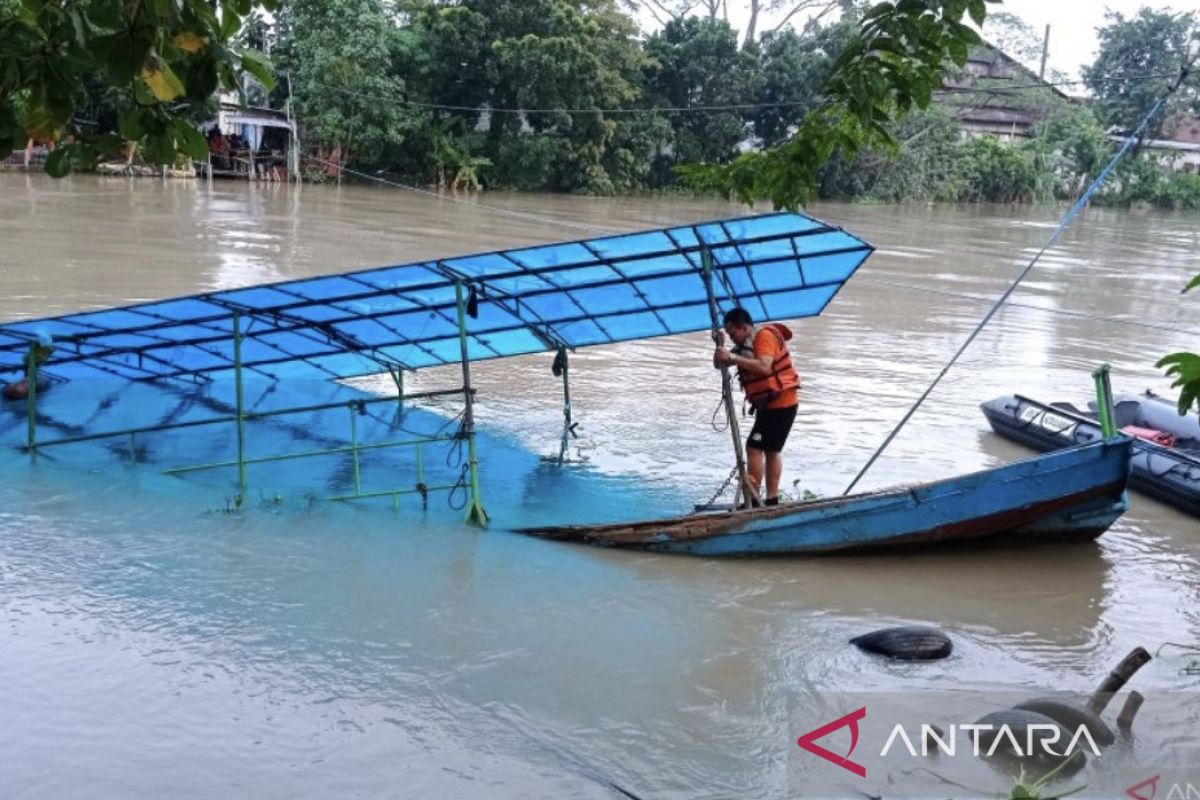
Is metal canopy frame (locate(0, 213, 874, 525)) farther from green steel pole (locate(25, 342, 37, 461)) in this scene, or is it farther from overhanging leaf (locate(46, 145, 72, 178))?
overhanging leaf (locate(46, 145, 72, 178))

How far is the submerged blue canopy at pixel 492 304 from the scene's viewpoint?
7.19 meters

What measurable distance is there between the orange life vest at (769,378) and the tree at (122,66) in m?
5.30

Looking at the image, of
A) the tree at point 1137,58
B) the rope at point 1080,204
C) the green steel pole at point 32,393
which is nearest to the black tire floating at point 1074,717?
the rope at point 1080,204

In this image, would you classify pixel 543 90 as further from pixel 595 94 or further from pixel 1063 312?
pixel 1063 312

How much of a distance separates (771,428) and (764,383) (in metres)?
0.34

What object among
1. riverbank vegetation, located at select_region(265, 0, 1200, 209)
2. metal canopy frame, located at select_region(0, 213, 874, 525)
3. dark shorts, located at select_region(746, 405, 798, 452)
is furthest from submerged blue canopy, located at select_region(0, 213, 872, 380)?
riverbank vegetation, located at select_region(265, 0, 1200, 209)

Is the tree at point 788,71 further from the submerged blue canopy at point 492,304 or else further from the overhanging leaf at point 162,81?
the overhanging leaf at point 162,81

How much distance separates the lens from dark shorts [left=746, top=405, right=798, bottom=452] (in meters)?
7.66

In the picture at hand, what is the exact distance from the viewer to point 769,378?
7559mm

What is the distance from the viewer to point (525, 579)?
7035 mm

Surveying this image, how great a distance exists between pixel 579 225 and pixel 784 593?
77.1 feet

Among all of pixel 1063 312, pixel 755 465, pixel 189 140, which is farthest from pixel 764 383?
pixel 1063 312

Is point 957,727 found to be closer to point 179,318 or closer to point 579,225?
point 179,318

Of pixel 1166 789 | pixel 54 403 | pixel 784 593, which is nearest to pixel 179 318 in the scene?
pixel 54 403
